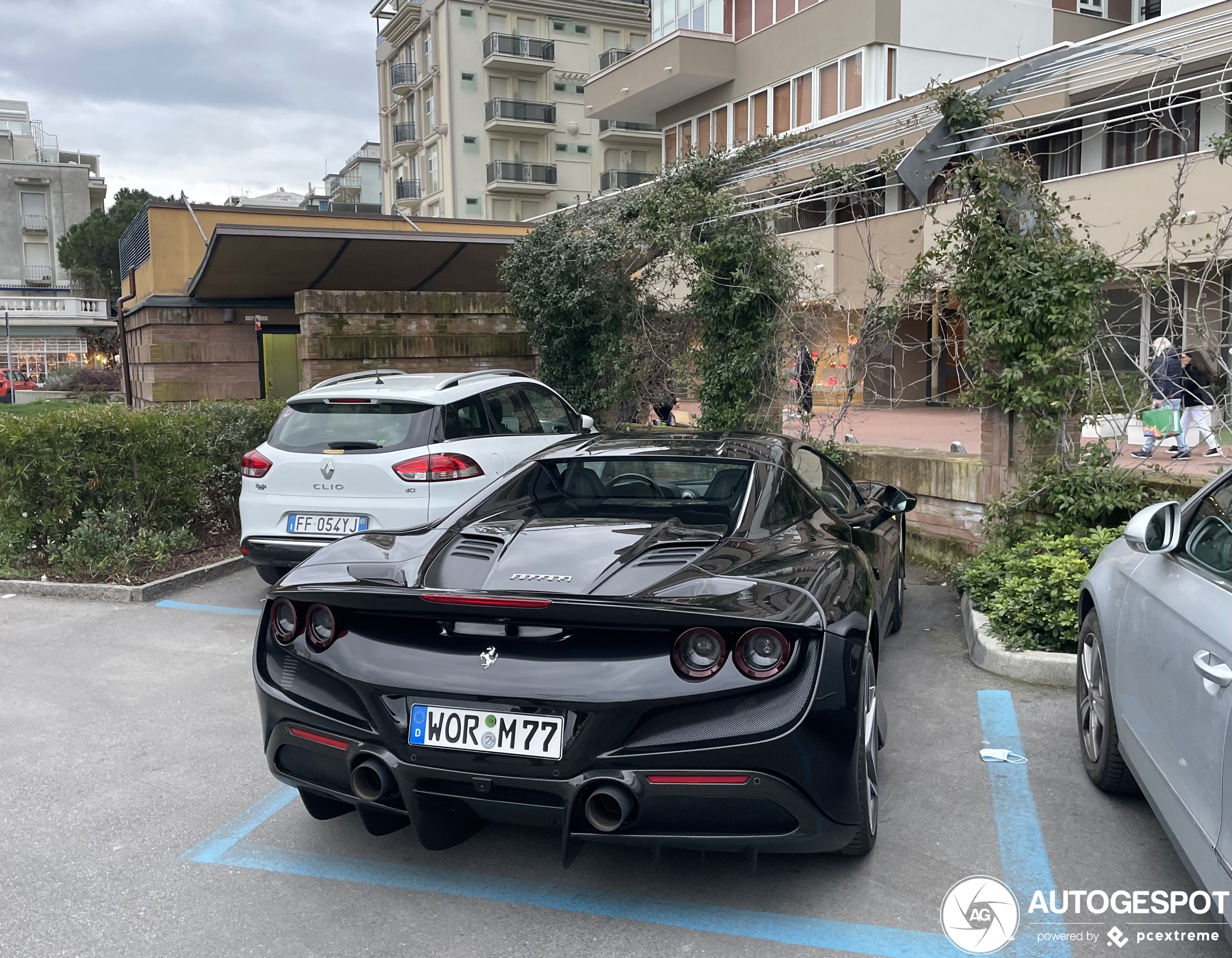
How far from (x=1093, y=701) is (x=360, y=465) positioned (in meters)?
4.75

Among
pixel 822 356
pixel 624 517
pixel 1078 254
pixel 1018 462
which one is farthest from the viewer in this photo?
pixel 822 356

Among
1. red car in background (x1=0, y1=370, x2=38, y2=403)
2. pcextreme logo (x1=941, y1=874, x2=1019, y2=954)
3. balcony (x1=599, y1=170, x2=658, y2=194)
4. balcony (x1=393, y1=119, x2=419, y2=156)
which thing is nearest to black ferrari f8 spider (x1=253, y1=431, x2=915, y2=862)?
pcextreme logo (x1=941, y1=874, x2=1019, y2=954)

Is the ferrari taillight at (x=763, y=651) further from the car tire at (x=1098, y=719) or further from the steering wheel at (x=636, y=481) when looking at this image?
the steering wheel at (x=636, y=481)

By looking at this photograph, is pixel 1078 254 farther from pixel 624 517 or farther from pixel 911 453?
pixel 624 517

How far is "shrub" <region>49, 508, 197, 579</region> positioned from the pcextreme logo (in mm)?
7004

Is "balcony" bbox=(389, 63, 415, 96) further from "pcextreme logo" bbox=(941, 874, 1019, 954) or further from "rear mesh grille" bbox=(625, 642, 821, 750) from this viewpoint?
"pcextreme logo" bbox=(941, 874, 1019, 954)

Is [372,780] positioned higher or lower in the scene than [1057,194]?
lower

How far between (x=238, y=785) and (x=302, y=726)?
3.99 feet

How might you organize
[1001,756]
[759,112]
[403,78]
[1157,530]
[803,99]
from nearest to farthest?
1. [1157,530]
2. [1001,756]
3. [803,99]
4. [759,112]
5. [403,78]

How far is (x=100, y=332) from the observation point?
63188 millimetres

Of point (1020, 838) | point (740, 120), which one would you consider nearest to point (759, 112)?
point (740, 120)

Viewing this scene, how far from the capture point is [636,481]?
4859 mm

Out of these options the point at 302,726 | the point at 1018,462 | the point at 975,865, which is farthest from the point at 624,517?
the point at 1018,462
